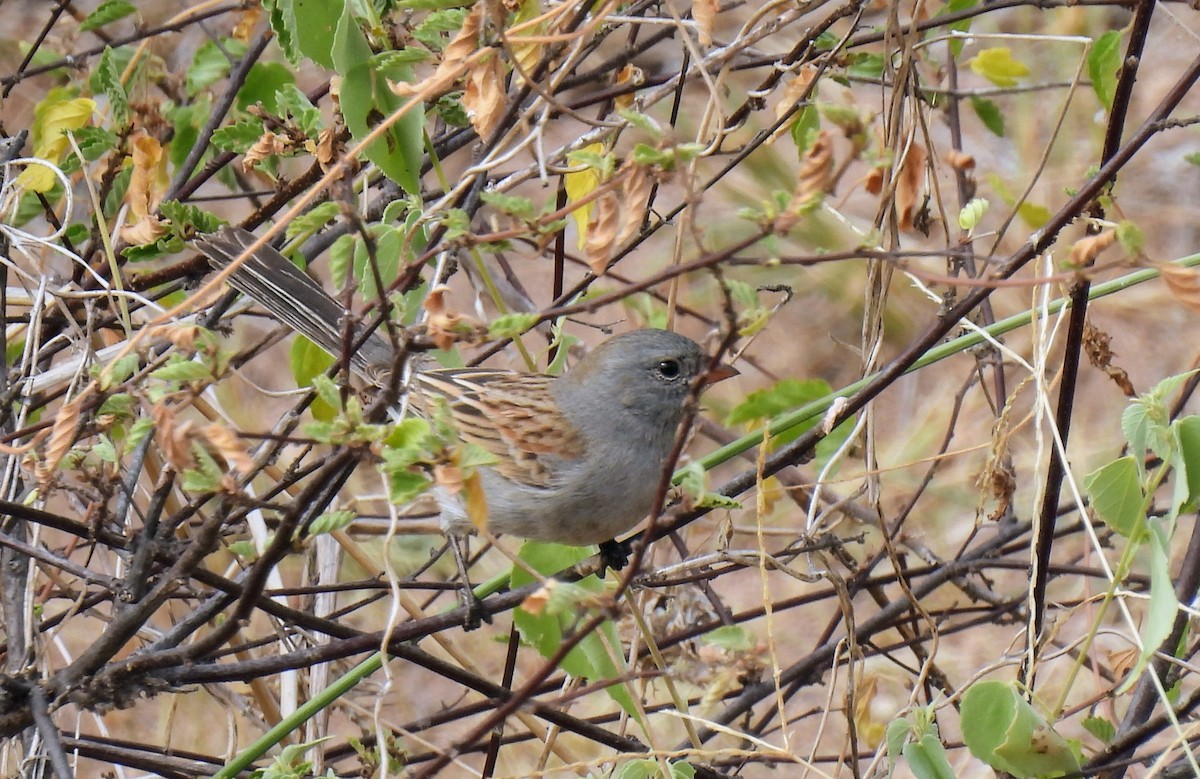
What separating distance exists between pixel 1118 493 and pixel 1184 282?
0.56 m

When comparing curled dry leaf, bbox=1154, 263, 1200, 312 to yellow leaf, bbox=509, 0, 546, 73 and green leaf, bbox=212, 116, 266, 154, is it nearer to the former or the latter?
yellow leaf, bbox=509, 0, 546, 73

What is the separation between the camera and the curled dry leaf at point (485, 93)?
1950mm

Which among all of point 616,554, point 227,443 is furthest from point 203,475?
point 616,554

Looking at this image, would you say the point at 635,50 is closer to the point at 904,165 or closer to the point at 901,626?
the point at 904,165

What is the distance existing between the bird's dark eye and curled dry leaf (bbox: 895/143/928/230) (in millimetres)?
963

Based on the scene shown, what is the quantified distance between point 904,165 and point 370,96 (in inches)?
38.1

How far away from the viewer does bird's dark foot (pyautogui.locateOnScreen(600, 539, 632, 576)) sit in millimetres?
3110

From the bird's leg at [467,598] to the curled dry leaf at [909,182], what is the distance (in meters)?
1.06

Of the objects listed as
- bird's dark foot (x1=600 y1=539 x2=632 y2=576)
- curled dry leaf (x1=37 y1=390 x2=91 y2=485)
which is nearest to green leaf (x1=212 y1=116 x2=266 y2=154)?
curled dry leaf (x1=37 y1=390 x2=91 y2=485)

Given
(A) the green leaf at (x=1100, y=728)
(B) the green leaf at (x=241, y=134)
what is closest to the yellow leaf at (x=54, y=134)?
(B) the green leaf at (x=241, y=134)

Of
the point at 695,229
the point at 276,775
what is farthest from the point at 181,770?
the point at 695,229

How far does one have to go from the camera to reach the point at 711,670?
11.0 feet

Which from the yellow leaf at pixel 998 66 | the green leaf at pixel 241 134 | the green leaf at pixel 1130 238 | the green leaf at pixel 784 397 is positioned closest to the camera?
the green leaf at pixel 1130 238

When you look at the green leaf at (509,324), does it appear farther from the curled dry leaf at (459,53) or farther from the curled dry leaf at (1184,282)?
the curled dry leaf at (1184,282)
